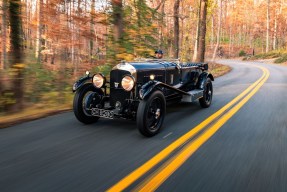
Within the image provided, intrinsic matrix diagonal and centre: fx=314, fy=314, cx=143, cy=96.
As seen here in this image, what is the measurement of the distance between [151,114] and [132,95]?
0.58m

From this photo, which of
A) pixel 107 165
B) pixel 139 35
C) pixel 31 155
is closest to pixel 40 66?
pixel 139 35

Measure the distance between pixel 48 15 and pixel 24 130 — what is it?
924cm

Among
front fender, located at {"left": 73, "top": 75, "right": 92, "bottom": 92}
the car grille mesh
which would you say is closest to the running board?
the car grille mesh

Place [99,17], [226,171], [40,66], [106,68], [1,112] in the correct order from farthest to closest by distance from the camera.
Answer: [99,17] → [106,68] → [40,66] → [1,112] → [226,171]

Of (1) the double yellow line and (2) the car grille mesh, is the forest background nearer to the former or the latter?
(2) the car grille mesh

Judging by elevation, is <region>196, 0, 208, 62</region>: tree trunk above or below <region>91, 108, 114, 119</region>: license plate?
above

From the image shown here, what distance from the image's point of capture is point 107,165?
4012mm

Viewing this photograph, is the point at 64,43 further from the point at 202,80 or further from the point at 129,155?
the point at 129,155

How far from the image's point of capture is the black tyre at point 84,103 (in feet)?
19.8

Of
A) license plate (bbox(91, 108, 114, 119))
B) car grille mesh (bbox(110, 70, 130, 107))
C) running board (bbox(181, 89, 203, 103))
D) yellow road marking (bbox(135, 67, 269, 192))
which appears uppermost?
car grille mesh (bbox(110, 70, 130, 107))

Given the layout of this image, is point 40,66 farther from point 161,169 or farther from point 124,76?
point 161,169

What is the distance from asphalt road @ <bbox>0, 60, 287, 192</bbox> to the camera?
3.50 metres

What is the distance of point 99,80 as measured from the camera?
247 inches

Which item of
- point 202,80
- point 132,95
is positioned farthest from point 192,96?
point 132,95
